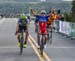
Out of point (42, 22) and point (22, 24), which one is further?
point (42, 22)

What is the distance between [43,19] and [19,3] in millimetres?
129534

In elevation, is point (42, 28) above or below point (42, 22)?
below

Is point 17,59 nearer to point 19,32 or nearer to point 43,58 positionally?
point 43,58

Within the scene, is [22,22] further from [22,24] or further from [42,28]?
[42,28]

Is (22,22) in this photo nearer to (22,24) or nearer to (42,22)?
(22,24)

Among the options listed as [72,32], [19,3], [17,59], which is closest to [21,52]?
[17,59]

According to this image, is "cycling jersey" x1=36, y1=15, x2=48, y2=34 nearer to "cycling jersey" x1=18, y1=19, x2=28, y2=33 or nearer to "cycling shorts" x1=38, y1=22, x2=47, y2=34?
"cycling shorts" x1=38, y1=22, x2=47, y2=34

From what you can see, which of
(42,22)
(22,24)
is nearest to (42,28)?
(42,22)

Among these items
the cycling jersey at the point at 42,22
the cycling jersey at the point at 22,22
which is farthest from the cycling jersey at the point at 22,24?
the cycling jersey at the point at 42,22

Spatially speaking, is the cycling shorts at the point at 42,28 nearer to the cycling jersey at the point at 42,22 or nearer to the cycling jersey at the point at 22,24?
the cycling jersey at the point at 42,22

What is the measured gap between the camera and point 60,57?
62.1 feet

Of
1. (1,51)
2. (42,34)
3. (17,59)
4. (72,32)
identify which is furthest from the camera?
(72,32)

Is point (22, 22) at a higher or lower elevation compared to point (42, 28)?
higher

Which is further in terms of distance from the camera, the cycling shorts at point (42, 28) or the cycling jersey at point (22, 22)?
the cycling shorts at point (42, 28)
